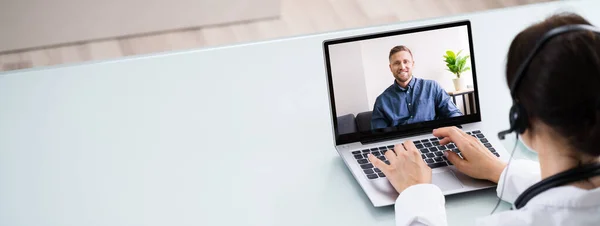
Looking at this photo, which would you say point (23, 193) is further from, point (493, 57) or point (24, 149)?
point (493, 57)

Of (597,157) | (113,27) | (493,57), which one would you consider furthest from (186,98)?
(113,27)

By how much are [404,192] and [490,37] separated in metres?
0.57

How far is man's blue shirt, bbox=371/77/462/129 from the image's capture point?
125 centimetres

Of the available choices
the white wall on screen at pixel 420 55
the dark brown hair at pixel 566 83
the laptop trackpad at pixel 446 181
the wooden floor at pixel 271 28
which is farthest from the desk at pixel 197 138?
the wooden floor at pixel 271 28

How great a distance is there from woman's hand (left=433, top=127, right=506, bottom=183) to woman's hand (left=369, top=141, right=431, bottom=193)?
0.06m

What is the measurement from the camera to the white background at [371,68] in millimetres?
1244

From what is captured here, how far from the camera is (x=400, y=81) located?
125 centimetres

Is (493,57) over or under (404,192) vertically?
over

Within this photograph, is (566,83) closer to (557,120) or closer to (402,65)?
(557,120)

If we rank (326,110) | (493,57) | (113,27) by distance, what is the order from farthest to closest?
(113,27)
(493,57)
(326,110)

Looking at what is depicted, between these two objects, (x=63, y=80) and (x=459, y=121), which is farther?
(x=63, y=80)

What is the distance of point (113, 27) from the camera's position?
9.62ft

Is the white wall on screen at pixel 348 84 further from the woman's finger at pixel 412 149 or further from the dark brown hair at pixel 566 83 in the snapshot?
the dark brown hair at pixel 566 83

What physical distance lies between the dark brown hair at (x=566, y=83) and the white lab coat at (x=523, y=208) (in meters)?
0.07
